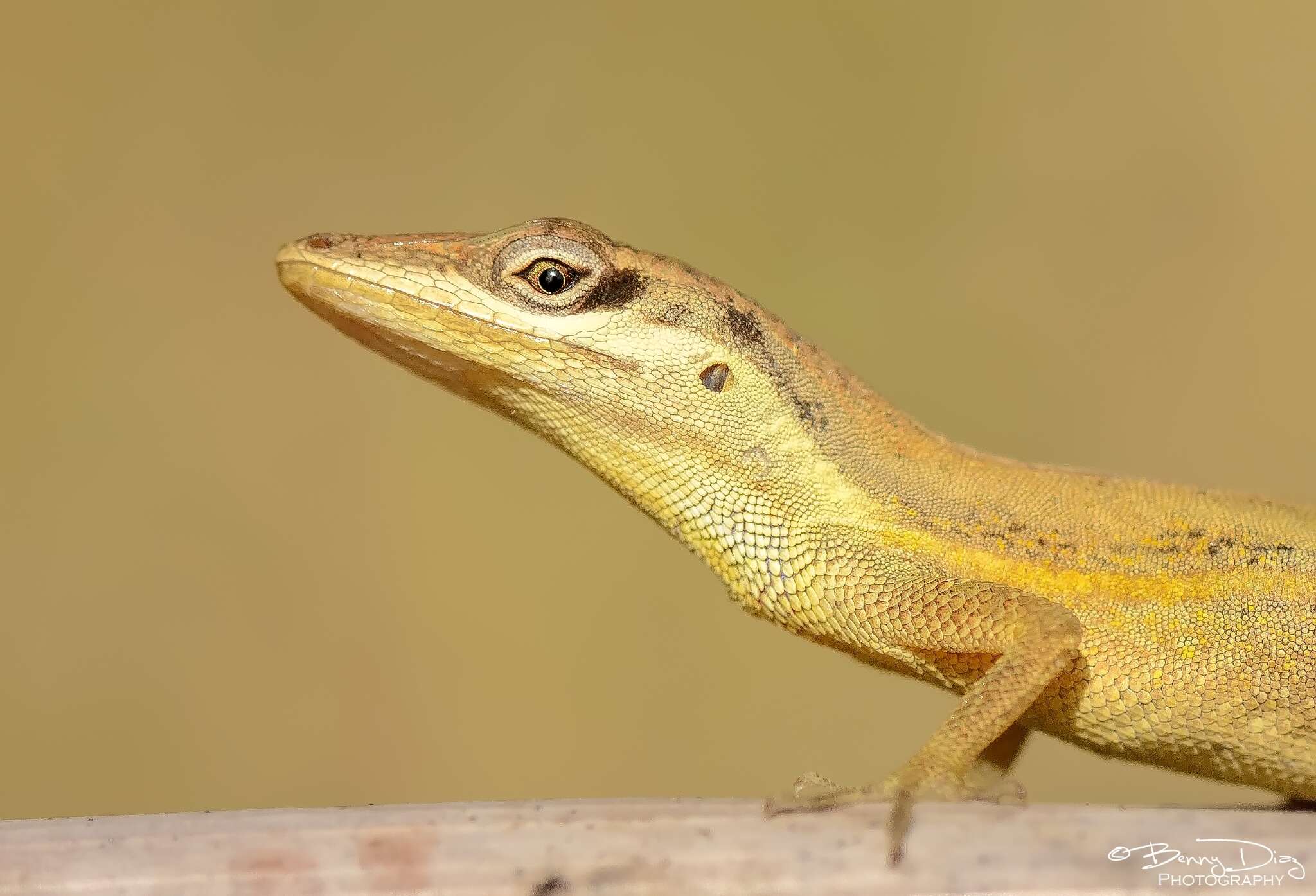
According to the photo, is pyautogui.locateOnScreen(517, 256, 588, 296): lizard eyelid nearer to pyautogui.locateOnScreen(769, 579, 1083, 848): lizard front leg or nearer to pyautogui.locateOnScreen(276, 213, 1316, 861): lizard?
pyautogui.locateOnScreen(276, 213, 1316, 861): lizard

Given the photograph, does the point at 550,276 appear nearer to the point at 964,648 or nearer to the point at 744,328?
the point at 744,328

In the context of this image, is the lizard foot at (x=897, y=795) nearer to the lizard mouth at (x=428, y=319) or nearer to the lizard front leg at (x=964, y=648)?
the lizard front leg at (x=964, y=648)

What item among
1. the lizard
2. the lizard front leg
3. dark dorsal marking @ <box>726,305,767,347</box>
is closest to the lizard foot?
the lizard front leg

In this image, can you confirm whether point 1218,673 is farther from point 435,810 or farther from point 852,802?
point 435,810

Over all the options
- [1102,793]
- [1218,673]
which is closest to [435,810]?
[1218,673]

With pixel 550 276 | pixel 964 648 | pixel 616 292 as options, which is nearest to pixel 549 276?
pixel 550 276
